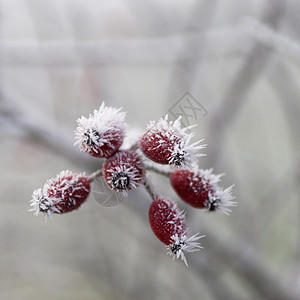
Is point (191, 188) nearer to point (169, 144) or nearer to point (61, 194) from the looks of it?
point (169, 144)

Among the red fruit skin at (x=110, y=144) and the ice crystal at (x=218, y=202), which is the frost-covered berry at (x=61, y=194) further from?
the ice crystal at (x=218, y=202)

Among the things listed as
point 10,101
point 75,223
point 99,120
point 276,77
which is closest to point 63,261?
point 75,223

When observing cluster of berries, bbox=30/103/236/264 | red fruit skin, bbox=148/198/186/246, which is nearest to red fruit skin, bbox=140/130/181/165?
cluster of berries, bbox=30/103/236/264

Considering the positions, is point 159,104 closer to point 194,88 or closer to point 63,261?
point 194,88

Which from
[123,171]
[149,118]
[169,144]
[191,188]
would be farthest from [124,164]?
[149,118]

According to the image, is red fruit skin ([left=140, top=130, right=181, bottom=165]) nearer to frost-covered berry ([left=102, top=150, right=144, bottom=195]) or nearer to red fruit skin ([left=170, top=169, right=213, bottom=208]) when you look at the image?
frost-covered berry ([left=102, top=150, right=144, bottom=195])
